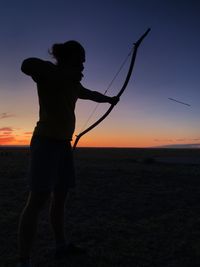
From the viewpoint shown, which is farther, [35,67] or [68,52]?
[68,52]

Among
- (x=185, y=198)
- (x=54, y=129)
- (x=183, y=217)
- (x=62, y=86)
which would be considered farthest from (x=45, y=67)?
(x=185, y=198)

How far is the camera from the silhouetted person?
350 cm

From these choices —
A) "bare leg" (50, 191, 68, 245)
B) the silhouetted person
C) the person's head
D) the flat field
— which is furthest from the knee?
the person's head

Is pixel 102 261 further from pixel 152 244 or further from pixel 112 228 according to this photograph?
pixel 112 228

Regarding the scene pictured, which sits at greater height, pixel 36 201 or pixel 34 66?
pixel 34 66

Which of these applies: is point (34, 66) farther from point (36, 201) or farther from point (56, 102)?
point (36, 201)

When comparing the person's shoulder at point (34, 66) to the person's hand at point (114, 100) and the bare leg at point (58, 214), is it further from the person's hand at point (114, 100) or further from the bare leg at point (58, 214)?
the bare leg at point (58, 214)

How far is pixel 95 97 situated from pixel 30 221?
1385 millimetres

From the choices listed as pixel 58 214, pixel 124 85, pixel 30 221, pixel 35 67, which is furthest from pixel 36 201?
pixel 124 85

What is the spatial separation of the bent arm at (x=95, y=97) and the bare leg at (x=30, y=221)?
42.1 inches

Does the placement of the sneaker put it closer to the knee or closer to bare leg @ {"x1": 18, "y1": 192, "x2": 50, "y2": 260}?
bare leg @ {"x1": 18, "y1": 192, "x2": 50, "y2": 260}

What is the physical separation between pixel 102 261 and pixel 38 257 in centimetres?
67

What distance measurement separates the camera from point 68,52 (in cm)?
366

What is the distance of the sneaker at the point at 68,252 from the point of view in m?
4.02
